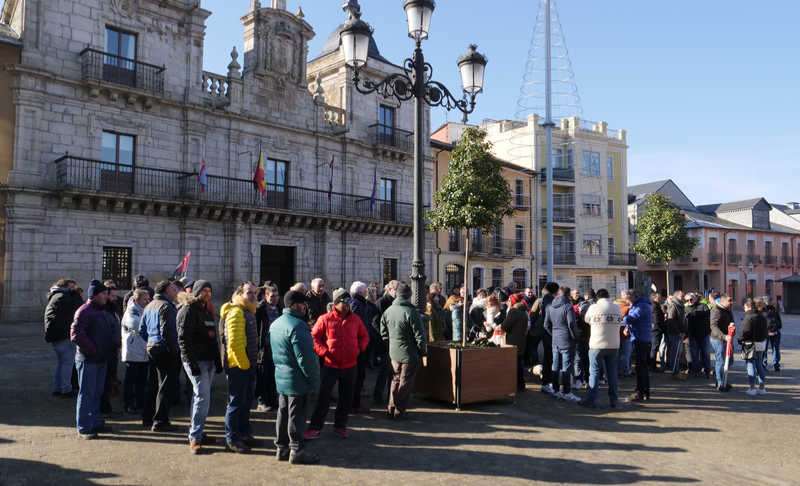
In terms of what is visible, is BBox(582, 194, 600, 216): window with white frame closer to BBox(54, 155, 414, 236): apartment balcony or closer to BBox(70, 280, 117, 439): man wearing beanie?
BBox(54, 155, 414, 236): apartment balcony

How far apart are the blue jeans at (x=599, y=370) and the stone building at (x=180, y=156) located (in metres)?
15.5

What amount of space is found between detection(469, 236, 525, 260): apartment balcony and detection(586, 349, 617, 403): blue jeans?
22.6 m

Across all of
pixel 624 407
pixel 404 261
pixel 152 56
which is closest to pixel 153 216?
pixel 152 56

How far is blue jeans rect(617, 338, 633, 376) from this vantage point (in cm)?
1034

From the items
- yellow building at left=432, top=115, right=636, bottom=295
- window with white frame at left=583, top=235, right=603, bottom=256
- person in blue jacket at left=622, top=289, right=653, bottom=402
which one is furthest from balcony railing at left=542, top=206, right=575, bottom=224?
person in blue jacket at left=622, top=289, right=653, bottom=402

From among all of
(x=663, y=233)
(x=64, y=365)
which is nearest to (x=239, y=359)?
(x=64, y=365)

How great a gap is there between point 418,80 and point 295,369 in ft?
17.5

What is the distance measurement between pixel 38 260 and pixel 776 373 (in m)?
20.0

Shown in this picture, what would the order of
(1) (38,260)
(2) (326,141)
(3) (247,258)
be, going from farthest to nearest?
(2) (326,141) < (3) (247,258) < (1) (38,260)

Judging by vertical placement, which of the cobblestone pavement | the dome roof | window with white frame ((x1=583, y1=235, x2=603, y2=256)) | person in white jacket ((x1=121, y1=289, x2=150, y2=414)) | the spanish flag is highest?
the dome roof

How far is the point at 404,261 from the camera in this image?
89.7ft

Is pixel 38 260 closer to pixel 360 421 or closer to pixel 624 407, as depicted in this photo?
pixel 360 421

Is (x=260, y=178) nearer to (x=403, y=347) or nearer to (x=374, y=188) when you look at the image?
(x=374, y=188)

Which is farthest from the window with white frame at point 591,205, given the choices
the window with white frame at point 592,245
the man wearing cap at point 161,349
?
the man wearing cap at point 161,349
